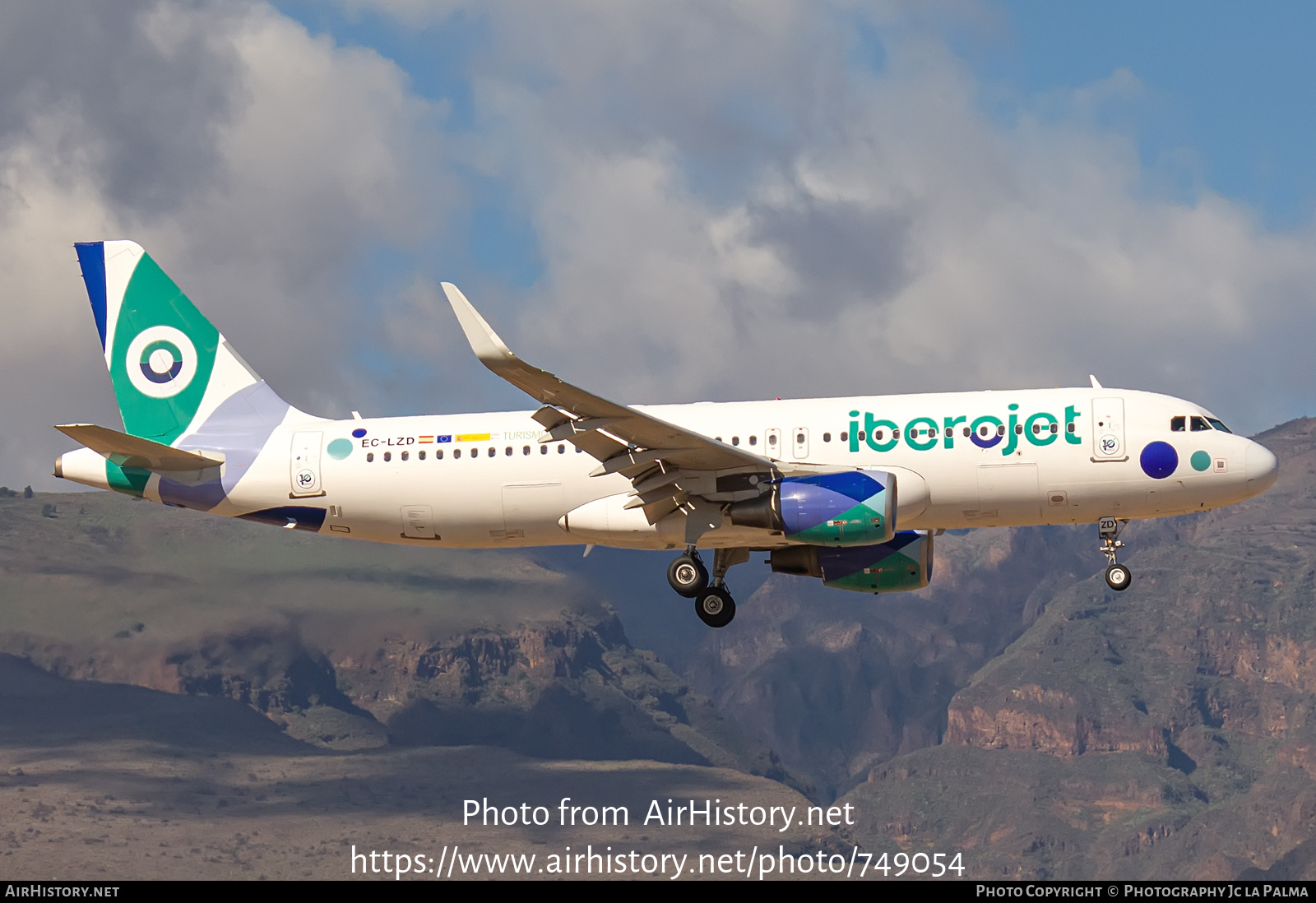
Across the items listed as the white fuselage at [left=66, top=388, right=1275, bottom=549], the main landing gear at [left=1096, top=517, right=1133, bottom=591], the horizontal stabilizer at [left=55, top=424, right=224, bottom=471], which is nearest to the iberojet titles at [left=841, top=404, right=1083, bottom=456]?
the white fuselage at [left=66, top=388, right=1275, bottom=549]

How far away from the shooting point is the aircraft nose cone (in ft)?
141

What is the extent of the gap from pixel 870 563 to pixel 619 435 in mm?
9097

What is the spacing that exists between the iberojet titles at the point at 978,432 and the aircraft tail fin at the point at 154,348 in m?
18.0

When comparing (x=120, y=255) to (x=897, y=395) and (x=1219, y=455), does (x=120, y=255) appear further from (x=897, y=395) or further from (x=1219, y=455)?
(x=1219, y=455)

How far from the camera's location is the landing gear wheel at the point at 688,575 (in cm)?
4503

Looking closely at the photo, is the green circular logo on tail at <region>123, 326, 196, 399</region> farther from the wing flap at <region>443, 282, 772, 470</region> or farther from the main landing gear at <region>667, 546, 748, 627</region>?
the main landing gear at <region>667, 546, 748, 627</region>

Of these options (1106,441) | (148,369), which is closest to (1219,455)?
(1106,441)

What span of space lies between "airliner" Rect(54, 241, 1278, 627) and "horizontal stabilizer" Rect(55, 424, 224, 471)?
0.08 metres

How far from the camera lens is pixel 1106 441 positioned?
42.8 meters

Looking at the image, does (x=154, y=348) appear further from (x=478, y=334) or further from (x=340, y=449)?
(x=478, y=334)

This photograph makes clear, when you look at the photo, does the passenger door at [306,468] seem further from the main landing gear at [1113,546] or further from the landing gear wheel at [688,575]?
the main landing gear at [1113,546]

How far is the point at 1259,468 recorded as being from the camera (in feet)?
142

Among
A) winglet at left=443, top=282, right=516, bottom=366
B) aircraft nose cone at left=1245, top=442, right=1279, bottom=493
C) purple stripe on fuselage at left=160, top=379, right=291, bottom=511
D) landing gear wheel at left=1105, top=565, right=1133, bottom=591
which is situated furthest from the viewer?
purple stripe on fuselage at left=160, top=379, right=291, bottom=511
